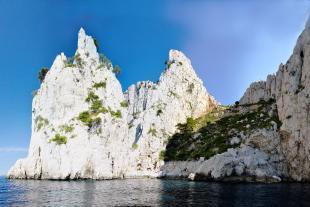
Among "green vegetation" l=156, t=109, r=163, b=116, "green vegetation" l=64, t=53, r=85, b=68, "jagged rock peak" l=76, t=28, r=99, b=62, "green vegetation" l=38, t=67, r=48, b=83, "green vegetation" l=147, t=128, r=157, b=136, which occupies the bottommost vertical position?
"green vegetation" l=147, t=128, r=157, b=136

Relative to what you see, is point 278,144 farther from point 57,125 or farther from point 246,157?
point 57,125

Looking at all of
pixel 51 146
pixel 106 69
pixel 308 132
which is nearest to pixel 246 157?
pixel 308 132

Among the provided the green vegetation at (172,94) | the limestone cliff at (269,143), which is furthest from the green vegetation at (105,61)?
the limestone cliff at (269,143)

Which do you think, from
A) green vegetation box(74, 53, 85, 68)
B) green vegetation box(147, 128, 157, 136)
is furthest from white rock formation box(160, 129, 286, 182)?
green vegetation box(74, 53, 85, 68)

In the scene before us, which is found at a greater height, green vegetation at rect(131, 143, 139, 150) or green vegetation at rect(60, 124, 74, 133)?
green vegetation at rect(60, 124, 74, 133)

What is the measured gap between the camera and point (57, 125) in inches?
5315

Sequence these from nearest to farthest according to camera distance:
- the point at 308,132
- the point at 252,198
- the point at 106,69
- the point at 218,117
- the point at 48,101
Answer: the point at 252,198 < the point at 308,132 < the point at 48,101 < the point at 106,69 < the point at 218,117

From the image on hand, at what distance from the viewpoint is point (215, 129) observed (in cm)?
15550

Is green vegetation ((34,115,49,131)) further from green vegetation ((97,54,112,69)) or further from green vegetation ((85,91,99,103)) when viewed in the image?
green vegetation ((97,54,112,69))

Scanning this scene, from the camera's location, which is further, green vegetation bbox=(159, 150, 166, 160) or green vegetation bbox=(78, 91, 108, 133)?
green vegetation bbox=(159, 150, 166, 160)

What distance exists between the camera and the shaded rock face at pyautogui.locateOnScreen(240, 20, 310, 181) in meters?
98.6

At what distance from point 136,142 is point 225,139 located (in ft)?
158

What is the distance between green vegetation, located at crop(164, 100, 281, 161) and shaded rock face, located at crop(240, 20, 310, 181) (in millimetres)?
8819

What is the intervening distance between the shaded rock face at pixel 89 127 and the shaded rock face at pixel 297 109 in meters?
61.4
